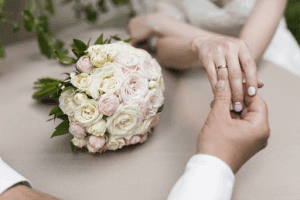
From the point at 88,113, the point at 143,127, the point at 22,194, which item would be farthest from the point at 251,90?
the point at 22,194

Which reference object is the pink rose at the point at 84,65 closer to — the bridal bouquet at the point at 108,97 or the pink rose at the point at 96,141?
the bridal bouquet at the point at 108,97

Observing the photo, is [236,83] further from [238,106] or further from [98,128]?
[98,128]

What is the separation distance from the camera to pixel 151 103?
0.58 metres

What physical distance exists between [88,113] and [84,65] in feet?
0.37

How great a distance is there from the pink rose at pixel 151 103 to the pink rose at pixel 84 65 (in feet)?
0.49

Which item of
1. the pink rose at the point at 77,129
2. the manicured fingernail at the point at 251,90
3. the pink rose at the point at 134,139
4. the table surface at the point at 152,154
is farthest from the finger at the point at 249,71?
the pink rose at the point at 77,129

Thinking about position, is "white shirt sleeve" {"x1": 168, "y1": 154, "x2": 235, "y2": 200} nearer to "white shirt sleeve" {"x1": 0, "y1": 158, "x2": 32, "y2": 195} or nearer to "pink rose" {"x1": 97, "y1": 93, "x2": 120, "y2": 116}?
"pink rose" {"x1": 97, "y1": 93, "x2": 120, "y2": 116}

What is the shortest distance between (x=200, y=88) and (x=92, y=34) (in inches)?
27.2

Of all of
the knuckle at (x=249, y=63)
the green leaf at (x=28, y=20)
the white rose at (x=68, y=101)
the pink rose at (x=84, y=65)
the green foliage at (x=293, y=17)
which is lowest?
the green foliage at (x=293, y=17)

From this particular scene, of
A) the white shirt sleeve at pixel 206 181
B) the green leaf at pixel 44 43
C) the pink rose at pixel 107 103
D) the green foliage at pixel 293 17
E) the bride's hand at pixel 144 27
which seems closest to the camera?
the white shirt sleeve at pixel 206 181

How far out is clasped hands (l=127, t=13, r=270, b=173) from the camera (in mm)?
451

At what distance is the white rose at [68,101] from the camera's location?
551 millimetres

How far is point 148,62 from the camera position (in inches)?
23.6

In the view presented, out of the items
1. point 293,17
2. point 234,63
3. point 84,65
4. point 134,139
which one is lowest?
point 293,17
